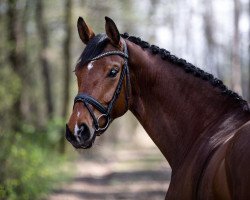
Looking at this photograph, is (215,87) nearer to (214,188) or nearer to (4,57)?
(214,188)

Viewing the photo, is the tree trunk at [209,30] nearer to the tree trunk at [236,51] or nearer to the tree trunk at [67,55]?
the tree trunk at [236,51]

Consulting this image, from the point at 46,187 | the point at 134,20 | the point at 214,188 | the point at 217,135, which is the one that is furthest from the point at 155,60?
the point at 134,20

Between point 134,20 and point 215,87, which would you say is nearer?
point 215,87

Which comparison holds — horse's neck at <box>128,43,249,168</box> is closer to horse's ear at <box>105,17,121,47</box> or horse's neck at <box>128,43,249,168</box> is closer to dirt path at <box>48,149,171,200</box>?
horse's ear at <box>105,17,121,47</box>

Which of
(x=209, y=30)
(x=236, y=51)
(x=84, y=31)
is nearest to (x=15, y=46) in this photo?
(x=236, y=51)

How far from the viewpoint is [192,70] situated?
187 inches

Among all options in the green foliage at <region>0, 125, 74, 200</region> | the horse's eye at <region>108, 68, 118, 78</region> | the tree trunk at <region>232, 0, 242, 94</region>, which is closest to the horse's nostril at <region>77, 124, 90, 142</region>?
the horse's eye at <region>108, 68, 118, 78</region>

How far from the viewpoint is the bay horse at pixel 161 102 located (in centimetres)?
437

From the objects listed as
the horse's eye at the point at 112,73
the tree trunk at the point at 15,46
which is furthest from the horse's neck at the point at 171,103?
the tree trunk at the point at 15,46

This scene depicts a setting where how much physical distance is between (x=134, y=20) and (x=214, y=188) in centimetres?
2480

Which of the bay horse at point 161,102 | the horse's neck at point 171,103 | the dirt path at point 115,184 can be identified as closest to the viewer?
the bay horse at point 161,102

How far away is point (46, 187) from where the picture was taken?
39.4 feet

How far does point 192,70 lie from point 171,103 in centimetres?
36

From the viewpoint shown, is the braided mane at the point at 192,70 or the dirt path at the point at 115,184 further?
the dirt path at the point at 115,184
